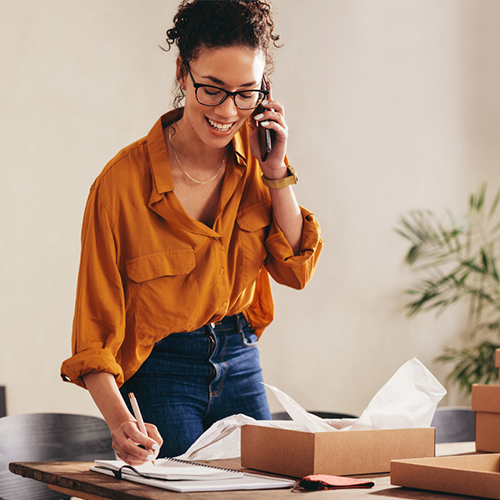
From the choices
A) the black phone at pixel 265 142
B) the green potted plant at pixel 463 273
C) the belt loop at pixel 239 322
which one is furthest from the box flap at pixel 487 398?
the green potted plant at pixel 463 273

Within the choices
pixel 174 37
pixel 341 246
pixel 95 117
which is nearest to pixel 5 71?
pixel 95 117

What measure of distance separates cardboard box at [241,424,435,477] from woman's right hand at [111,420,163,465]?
0.15 metres

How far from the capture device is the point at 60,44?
8.73 feet

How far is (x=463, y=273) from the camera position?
3939mm

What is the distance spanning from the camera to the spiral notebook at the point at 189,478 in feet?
2.59

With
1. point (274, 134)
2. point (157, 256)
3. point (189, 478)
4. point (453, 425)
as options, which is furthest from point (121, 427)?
point (453, 425)

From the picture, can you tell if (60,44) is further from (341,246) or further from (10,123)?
(341,246)

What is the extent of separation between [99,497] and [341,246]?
2789mm

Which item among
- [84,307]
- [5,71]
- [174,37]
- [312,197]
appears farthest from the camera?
[312,197]

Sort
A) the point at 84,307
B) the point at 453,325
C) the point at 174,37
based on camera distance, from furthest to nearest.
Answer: the point at 453,325 → the point at 174,37 → the point at 84,307

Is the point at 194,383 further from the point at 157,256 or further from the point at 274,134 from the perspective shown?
the point at 274,134

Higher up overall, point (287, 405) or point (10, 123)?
point (10, 123)

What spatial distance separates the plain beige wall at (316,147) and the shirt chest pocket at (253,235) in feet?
4.76

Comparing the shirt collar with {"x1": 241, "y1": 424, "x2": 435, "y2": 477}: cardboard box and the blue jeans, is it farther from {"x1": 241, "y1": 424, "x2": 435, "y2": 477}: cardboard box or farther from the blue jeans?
{"x1": 241, "y1": 424, "x2": 435, "y2": 477}: cardboard box
